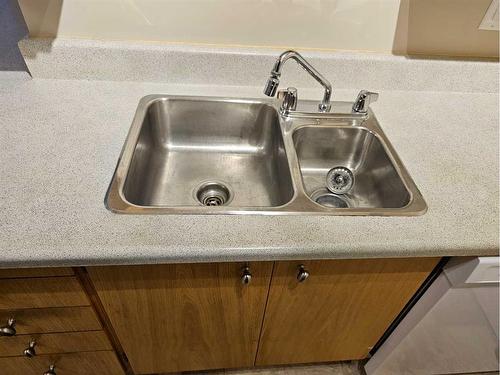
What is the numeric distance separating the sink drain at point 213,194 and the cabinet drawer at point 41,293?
16.7 inches

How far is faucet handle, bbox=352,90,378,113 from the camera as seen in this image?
3.29ft

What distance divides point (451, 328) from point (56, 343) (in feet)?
3.79

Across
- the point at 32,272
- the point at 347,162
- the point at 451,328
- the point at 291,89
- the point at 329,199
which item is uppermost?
the point at 291,89

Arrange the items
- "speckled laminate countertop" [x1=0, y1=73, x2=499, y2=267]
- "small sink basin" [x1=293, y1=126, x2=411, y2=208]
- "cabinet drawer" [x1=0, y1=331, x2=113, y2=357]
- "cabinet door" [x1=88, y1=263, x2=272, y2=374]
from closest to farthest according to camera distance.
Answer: "speckled laminate countertop" [x1=0, y1=73, x2=499, y2=267]
"cabinet door" [x1=88, y1=263, x2=272, y2=374]
"cabinet drawer" [x1=0, y1=331, x2=113, y2=357]
"small sink basin" [x1=293, y1=126, x2=411, y2=208]

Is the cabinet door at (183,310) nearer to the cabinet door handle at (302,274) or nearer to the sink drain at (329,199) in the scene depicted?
the cabinet door handle at (302,274)

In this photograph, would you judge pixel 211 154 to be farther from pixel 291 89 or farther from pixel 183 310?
pixel 183 310

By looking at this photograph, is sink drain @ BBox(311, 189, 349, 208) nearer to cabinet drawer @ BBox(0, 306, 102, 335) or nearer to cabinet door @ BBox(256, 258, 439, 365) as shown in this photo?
cabinet door @ BBox(256, 258, 439, 365)

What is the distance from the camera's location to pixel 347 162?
1101 millimetres

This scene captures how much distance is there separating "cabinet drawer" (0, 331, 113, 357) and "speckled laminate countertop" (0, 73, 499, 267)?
365 millimetres

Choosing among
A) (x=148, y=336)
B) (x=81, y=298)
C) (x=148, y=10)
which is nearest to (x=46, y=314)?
(x=81, y=298)

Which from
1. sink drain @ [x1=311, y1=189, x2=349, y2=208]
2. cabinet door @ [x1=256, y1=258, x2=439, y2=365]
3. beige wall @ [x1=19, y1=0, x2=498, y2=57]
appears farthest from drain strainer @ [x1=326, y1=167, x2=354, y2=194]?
beige wall @ [x1=19, y1=0, x2=498, y2=57]

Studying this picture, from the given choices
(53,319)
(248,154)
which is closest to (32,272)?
(53,319)

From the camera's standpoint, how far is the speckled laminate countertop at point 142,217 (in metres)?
0.63

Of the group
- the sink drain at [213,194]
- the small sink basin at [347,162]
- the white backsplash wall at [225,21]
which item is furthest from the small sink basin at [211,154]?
the white backsplash wall at [225,21]
